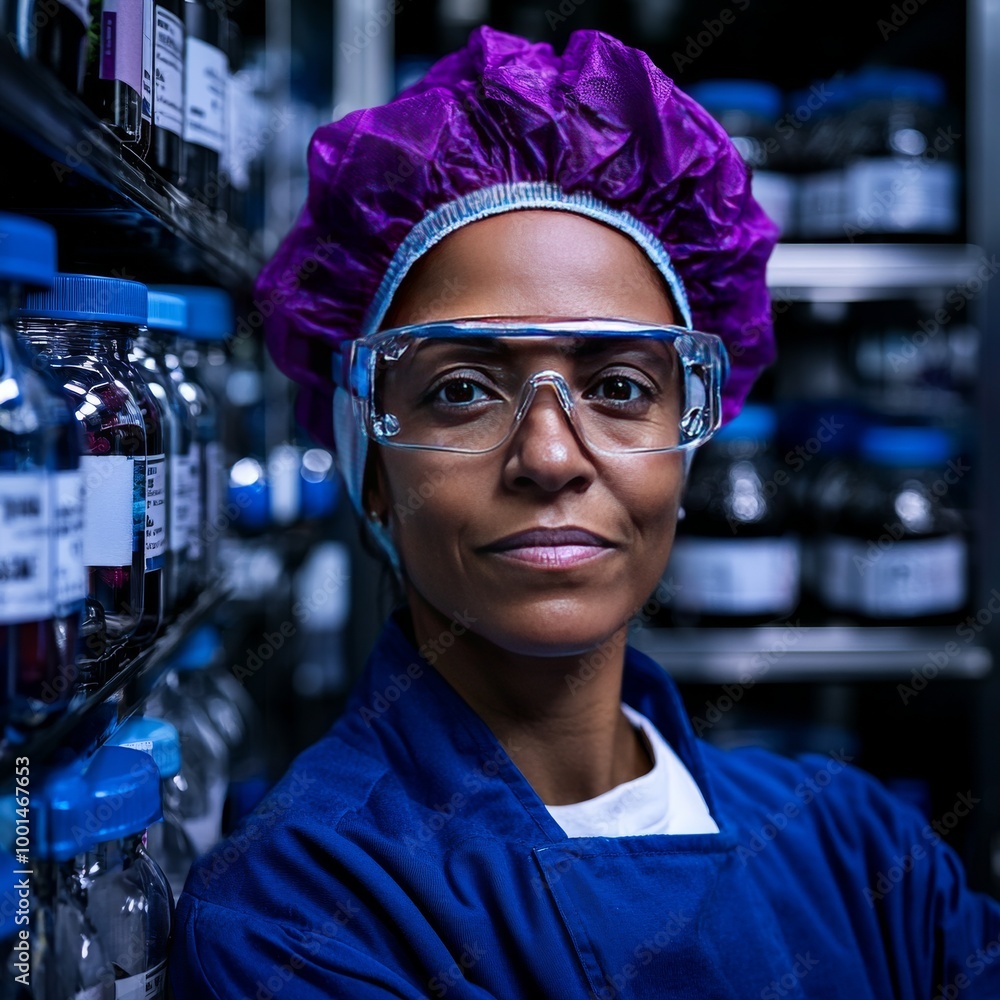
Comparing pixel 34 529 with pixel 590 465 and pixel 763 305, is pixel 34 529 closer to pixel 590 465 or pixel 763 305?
pixel 590 465

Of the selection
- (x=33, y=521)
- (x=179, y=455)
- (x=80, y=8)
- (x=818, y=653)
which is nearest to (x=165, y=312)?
(x=179, y=455)

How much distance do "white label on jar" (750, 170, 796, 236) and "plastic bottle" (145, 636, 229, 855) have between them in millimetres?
1396

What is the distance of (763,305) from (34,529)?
902 millimetres

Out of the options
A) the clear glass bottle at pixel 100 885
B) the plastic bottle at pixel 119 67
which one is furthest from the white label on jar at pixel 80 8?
the clear glass bottle at pixel 100 885

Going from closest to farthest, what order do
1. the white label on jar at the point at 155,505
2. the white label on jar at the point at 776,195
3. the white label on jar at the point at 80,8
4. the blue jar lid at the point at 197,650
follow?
1. the white label on jar at the point at 80,8
2. the white label on jar at the point at 155,505
3. the blue jar lid at the point at 197,650
4. the white label on jar at the point at 776,195

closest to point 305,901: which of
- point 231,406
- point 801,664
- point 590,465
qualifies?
point 590,465

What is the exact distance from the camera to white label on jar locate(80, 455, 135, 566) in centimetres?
88

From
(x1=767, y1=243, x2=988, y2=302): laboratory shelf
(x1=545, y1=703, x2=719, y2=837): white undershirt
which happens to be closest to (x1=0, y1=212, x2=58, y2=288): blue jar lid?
(x1=545, y1=703, x2=719, y2=837): white undershirt

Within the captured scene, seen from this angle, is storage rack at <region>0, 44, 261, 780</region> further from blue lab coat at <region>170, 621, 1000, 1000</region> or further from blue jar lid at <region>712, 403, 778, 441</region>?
blue jar lid at <region>712, 403, 778, 441</region>

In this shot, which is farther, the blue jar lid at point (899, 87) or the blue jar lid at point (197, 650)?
the blue jar lid at point (899, 87)

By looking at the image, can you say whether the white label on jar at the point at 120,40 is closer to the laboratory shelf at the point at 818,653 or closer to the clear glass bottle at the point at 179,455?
the clear glass bottle at the point at 179,455

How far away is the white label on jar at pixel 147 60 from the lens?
3.03 ft

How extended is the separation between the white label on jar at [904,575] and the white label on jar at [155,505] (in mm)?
1440

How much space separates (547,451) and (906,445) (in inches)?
46.9
